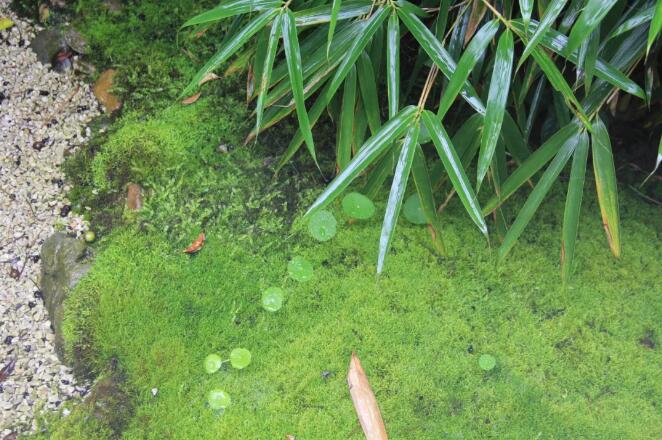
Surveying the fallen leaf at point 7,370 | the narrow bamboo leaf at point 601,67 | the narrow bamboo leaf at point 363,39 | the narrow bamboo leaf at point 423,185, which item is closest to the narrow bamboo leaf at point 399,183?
the narrow bamboo leaf at point 423,185

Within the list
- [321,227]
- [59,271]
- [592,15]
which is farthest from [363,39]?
[59,271]

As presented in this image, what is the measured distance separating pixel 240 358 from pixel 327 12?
97 cm

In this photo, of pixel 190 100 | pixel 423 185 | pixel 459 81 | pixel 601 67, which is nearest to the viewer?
pixel 459 81

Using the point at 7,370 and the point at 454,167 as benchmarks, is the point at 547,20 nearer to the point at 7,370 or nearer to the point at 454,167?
the point at 454,167

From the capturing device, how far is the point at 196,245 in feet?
5.78

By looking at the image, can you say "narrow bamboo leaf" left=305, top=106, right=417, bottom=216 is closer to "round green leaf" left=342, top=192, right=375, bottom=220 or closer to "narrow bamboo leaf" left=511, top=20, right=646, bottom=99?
"narrow bamboo leaf" left=511, top=20, right=646, bottom=99

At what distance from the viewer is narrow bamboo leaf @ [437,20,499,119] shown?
4.26ft

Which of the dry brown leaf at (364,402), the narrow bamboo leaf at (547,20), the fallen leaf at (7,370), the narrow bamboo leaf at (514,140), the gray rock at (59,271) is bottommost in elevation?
the fallen leaf at (7,370)

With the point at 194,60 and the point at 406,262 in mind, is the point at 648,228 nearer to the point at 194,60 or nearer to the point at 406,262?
the point at 406,262

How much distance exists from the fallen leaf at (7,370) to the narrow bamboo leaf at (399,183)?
1105 mm

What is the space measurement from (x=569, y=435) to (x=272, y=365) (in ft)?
2.77

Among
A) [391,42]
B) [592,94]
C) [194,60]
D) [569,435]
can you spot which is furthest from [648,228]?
[194,60]

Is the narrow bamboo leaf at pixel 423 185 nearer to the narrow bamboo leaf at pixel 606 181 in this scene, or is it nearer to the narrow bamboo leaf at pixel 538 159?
the narrow bamboo leaf at pixel 538 159

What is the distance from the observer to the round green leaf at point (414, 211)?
1.85 metres
